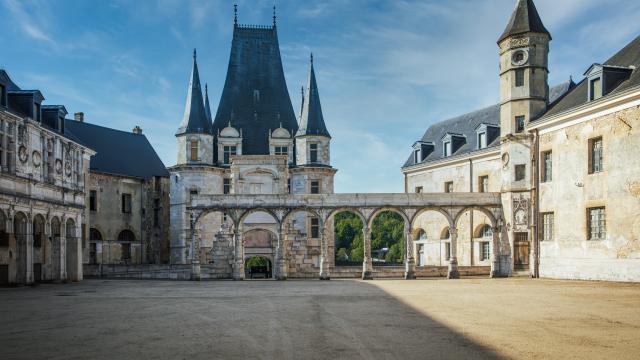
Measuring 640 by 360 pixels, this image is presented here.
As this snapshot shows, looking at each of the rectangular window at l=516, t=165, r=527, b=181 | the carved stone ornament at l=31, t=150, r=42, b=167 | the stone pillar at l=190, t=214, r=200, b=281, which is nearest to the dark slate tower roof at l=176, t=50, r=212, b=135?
the stone pillar at l=190, t=214, r=200, b=281

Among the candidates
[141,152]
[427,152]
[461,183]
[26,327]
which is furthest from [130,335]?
[141,152]

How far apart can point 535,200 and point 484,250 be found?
708 centimetres

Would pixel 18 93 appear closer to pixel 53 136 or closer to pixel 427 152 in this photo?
pixel 53 136

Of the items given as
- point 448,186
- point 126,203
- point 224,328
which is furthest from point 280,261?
point 224,328

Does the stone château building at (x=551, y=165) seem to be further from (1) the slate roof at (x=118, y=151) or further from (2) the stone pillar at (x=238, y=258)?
(1) the slate roof at (x=118, y=151)

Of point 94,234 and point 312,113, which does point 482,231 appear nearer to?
point 312,113

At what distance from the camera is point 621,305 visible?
737 inches

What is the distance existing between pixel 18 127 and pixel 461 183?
1058 inches

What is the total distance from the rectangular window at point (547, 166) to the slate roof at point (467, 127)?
4.46 meters

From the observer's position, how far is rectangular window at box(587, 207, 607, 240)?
29.4m

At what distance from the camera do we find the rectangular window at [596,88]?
1177 inches

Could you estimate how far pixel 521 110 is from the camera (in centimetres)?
3534

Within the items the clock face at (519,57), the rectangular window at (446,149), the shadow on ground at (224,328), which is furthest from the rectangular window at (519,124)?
the shadow on ground at (224,328)

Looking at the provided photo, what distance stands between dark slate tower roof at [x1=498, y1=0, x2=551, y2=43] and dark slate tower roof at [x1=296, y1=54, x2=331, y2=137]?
1503 centimetres
